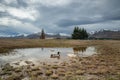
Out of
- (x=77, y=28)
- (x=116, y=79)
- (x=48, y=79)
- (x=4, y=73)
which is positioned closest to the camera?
(x=116, y=79)

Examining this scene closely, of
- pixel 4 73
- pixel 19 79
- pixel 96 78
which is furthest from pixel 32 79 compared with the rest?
pixel 96 78

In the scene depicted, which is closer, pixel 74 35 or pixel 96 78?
pixel 96 78

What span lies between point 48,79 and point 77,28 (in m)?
119

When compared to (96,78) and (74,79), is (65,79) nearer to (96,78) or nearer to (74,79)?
(74,79)

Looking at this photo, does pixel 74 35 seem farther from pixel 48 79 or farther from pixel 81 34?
pixel 48 79

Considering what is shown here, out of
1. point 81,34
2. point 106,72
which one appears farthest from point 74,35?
point 106,72

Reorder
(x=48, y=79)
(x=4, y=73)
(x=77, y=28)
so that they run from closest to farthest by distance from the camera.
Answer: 1. (x=48, y=79)
2. (x=4, y=73)
3. (x=77, y=28)

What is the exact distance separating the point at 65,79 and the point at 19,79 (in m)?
5.25

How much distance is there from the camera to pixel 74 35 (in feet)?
456

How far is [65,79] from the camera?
61.0 feet

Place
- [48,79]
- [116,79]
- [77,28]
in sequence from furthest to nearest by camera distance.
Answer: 1. [77,28]
2. [48,79]
3. [116,79]

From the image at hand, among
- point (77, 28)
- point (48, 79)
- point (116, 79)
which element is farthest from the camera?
point (77, 28)

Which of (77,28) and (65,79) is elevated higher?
(77,28)

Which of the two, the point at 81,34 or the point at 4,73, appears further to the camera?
the point at 81,34
